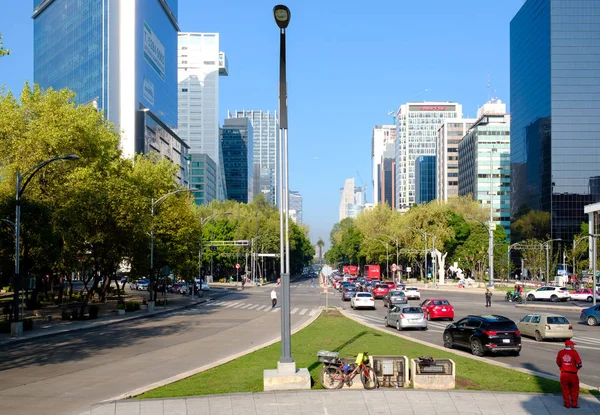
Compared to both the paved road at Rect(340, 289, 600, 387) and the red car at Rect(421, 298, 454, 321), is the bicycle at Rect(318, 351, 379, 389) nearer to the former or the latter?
the paved road at Rect(340, 289, 600, 387)

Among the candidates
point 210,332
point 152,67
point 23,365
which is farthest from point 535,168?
point 23,365

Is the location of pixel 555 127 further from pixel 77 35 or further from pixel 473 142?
pixel 77 35

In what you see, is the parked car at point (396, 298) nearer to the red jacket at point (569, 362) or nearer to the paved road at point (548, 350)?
the paved road at point (548, 350)

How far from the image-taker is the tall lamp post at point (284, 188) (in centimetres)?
1482

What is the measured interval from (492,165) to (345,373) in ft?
523

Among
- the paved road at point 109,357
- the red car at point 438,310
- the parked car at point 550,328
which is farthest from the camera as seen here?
the red car at point 438,310

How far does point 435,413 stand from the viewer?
12891 millimetres

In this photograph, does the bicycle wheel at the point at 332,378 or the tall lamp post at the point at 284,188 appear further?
the tall lamp post at the point at 284,188

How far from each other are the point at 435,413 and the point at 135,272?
42.8 m

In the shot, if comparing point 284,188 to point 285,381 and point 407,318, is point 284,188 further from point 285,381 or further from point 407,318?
point 407,318

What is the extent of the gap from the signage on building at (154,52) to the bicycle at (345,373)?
403 feet

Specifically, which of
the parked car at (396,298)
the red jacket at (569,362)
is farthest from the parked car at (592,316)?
the red jacket at (569,362)

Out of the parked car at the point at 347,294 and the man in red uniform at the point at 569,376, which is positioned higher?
the man in red uniform at the point at 569,376

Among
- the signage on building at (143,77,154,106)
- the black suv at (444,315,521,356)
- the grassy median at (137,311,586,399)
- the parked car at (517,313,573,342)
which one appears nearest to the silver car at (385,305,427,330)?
the grassy median at (137,311,586,399)
